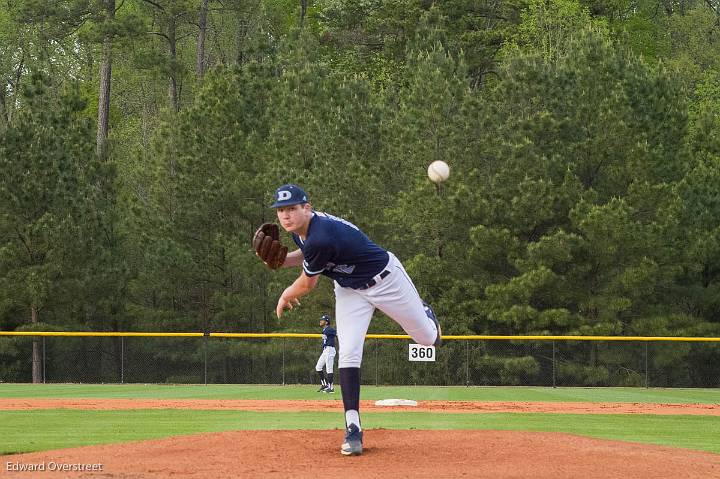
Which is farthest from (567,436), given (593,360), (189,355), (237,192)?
(237,192)

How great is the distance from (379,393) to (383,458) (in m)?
13.4

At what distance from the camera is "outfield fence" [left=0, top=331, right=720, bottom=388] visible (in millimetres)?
23234

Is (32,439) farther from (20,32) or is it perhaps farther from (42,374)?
(20,32)

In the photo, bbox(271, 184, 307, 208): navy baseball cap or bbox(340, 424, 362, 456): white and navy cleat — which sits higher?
bbox(271, 184, 307, 208): navy baseball cap

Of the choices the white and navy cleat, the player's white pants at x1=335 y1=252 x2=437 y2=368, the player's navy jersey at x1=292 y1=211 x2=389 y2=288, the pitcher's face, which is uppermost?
the pitcher's face

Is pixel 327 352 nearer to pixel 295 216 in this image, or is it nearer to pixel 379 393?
pixel 379 393

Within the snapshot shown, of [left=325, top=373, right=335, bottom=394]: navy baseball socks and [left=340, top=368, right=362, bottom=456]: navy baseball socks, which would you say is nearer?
[left=340, top=368, right=362, bottom=456]: navy baseball socks

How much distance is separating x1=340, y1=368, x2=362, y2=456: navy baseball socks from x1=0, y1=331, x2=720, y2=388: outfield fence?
15664 mm

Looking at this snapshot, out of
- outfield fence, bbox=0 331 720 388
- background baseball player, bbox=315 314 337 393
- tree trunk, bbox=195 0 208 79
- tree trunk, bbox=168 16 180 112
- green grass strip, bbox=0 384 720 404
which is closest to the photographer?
green grass strip, bbox=0 384 720 404

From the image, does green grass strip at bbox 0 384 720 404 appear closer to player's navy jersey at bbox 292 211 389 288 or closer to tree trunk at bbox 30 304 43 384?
tree trunk at bbox 30 304 43 384

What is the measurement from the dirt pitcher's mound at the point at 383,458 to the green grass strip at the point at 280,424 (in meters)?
1.00

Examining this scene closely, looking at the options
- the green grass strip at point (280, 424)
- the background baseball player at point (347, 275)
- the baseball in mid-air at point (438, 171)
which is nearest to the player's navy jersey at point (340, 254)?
the background baseball player at point (347, 275)

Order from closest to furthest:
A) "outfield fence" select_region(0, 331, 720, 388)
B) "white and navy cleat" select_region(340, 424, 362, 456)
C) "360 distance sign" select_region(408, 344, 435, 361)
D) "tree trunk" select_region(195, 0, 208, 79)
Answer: "white and navy cleat" select_region(340, 424, 362, 456) < "360 distance sign" select_region(408, 344, 435, 361) < "outfield fence" select_region(0, 331, 720, 388) < "tree trunk" select_region(195, 0, 208, 79)

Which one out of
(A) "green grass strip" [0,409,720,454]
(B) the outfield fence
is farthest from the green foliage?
(A) "green grass strip" [0,409,720,454]
